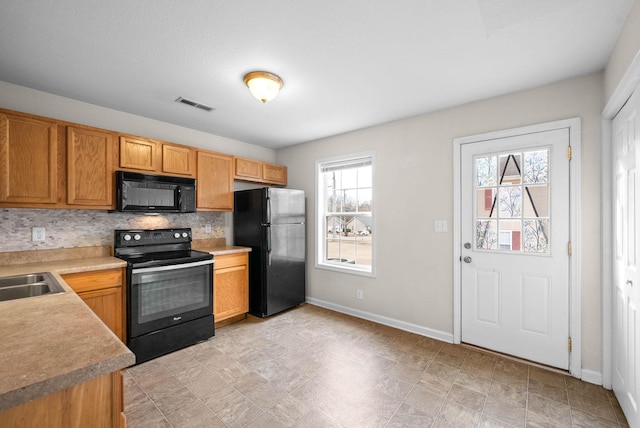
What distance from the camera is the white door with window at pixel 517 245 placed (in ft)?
7.93

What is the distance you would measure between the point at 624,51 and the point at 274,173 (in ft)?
11.9

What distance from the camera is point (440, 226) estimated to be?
3.04m

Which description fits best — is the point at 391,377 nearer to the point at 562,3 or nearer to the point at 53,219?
the point at 562,3

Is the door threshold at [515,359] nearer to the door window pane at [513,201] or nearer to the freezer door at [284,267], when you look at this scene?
the door window pane at [513,201]

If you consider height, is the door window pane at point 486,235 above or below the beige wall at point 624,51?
below

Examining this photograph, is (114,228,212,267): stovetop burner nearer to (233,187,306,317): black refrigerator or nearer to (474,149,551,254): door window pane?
(233,187,306,317): black refrigerator

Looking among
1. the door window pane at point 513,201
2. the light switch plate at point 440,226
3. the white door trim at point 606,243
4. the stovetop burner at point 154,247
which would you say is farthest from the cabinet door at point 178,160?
the white door trim at point 606,243

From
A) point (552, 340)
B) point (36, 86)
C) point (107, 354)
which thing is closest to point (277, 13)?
point (107, 354)

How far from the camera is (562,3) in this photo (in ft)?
5.10

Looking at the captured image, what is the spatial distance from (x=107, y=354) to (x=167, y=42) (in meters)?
1.88

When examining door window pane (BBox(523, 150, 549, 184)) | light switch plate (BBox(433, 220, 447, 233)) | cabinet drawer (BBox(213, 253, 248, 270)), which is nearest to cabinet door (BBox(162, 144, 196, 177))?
cabinet drawer (BBox(213, 253, 248, 270))

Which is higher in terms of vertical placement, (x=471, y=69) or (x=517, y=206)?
Result: (x=471, y=69)

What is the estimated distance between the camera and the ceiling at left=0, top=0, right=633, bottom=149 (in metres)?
1.61

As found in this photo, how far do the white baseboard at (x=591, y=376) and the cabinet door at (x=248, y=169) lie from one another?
386 centimetres
